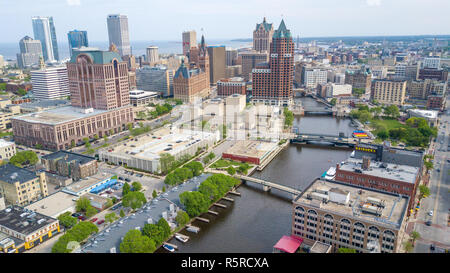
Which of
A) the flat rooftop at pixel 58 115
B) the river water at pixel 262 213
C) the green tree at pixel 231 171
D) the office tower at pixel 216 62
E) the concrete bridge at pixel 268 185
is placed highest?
the office tower at pixel 216 62

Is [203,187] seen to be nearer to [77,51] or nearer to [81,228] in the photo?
[81,228]

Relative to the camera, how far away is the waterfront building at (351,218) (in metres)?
31.0

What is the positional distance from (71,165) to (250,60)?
117m

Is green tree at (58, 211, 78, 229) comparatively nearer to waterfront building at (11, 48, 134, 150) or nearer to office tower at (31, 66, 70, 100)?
waterfront building at (11, 48, 134, 150)


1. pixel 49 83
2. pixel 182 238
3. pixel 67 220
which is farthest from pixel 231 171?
pixel 49 83

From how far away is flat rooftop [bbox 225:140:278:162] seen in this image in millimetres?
62497

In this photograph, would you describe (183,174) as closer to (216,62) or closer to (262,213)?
(262,213)

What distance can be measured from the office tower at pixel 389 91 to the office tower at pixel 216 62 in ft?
218

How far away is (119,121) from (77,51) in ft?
63.5

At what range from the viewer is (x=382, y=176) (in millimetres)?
41312

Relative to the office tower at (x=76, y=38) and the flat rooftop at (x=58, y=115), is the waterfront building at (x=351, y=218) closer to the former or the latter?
the flat rooftop at (x=58, y=115)

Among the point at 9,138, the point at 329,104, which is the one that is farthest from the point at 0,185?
the point at 329,104

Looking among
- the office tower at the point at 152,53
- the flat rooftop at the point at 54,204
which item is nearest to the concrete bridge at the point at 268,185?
the flat rooftop at the point at 54,204

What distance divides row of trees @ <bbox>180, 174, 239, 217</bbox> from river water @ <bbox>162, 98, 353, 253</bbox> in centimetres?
163
